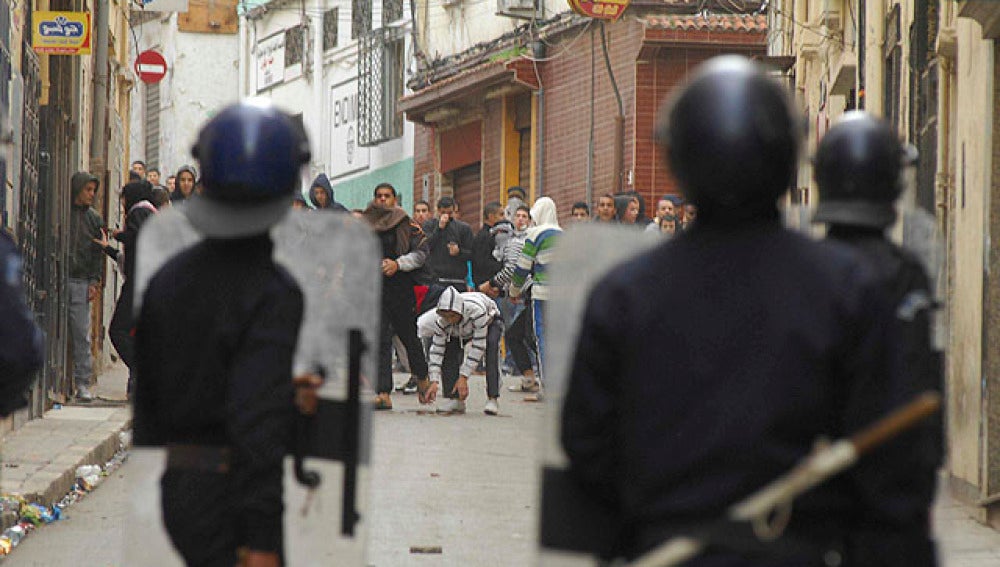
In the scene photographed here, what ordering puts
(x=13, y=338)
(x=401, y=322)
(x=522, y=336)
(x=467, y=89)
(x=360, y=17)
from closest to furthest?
(x=13, y=338)
(x=401, y=322)
(x=522, y=336)
(x=467, y=89)
(x=360, y=17)

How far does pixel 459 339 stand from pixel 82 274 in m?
3.07

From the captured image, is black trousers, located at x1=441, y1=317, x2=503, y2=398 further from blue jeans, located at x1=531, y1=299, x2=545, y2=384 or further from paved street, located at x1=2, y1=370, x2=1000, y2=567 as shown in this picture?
paved street, located at x1=2, y1=370, x2=1000, y2=567

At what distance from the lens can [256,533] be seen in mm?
4738

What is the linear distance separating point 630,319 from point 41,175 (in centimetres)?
1349

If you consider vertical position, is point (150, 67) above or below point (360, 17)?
below

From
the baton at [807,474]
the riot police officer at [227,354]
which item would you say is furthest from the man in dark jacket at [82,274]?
the baton at [807,474]

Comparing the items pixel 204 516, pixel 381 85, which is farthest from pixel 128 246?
pixel 381 85

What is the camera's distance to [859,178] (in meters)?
5.67

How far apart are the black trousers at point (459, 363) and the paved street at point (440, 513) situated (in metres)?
1.05

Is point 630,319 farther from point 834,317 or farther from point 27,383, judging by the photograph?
point 27,383

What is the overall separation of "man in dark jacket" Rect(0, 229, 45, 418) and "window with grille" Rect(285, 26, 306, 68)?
38822mm

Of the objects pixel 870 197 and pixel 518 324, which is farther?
pixel 518 324

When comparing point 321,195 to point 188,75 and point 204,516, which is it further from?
point 188,75

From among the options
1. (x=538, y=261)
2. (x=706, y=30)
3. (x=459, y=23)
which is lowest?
(x=538, y=261)
